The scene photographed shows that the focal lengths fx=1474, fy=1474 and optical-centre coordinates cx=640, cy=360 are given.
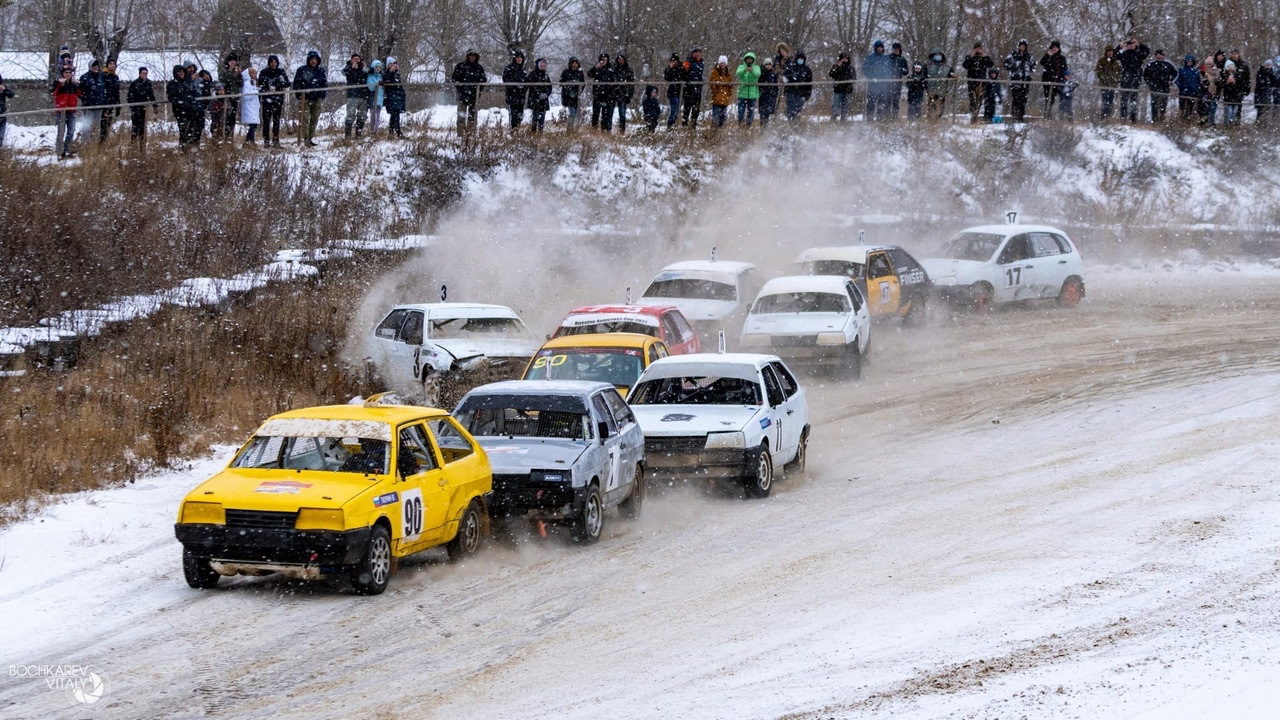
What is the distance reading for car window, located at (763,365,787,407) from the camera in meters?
15.8

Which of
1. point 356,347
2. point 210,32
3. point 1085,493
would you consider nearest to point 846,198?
point 356,347

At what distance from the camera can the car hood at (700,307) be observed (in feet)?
76.8

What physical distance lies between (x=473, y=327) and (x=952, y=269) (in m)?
11.2

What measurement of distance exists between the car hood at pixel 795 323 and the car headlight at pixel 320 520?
12.1 m

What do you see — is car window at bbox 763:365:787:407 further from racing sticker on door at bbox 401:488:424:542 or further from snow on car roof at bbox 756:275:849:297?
snow on car roof at bbox 756:275:849:297

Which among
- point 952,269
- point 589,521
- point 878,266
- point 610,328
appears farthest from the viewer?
point 952,269

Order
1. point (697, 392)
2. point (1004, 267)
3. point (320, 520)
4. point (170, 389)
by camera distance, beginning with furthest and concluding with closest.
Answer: point (1004, 267) → point (170, 389) → point (697, 392) → point (320, 520)

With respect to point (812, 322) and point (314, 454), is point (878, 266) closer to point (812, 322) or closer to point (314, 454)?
point (812, 322)

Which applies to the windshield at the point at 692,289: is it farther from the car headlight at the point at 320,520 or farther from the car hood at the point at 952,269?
the car headlight at the point at 320,520

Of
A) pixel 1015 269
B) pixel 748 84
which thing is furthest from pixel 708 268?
pixel 748 84

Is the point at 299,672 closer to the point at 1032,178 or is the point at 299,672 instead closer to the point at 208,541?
the point at 208,541

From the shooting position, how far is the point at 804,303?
2259cm

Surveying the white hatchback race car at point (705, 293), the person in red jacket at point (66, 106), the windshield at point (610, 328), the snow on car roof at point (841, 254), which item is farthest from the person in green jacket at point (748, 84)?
the windshield at point (610, 328)

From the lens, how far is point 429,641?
32.4 feet
